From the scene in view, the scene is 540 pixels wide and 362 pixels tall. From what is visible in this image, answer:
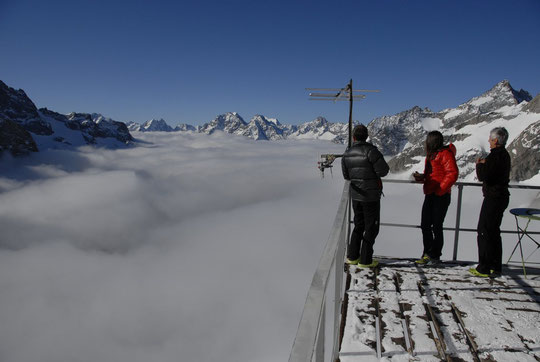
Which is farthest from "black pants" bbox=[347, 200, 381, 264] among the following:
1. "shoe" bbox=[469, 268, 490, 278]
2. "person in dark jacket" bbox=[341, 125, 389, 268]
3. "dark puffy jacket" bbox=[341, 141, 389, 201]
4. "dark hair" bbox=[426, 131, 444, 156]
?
"shoe" bbox=[469, 268, 490, 278]

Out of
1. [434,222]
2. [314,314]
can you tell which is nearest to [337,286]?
[314,314]

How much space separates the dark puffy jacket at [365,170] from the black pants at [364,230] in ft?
0.67

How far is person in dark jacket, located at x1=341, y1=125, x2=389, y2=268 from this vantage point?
18.8ft

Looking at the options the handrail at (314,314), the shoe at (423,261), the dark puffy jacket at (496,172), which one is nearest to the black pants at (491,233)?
the dark puffy jacket at (496,172)

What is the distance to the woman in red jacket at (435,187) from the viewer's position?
19.7 ft

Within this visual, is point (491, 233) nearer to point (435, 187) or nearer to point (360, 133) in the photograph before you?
point (435, 187)

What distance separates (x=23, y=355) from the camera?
427 feet

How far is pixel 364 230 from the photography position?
242 inches

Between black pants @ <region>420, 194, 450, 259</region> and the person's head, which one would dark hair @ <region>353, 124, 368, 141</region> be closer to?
black pants @ <region>420, 194, 450, 259</region>

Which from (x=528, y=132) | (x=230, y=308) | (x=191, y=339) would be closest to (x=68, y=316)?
(x=191, y=339)

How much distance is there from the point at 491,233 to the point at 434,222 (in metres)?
1.00

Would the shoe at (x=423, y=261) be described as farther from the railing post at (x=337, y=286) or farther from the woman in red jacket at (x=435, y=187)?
the railing post at (x=337, y=286)

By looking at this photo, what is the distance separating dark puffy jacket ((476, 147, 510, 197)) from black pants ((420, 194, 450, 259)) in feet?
2.76

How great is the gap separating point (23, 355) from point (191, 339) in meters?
73.4
